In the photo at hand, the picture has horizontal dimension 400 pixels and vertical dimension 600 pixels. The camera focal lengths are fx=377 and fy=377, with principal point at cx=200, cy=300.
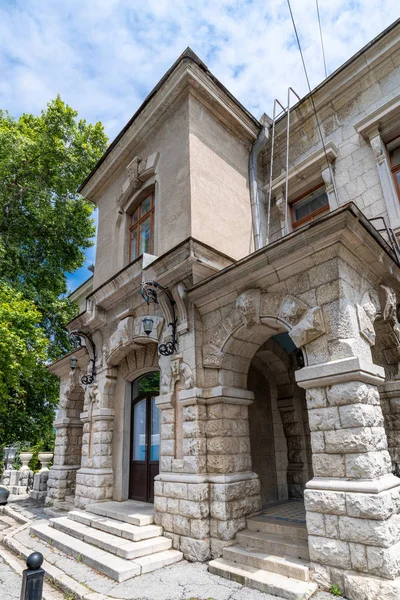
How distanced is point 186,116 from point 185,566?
8030 mm

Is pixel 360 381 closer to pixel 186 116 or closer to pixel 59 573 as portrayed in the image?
pixel 59 573

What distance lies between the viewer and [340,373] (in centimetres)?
450

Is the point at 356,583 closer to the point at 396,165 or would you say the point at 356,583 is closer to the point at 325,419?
the point at 325,419

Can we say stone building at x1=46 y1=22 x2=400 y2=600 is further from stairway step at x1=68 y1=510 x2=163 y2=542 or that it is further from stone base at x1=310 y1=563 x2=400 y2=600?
stairway step at x1=68 y1=510 x2=163 y2=542

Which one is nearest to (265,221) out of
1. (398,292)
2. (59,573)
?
(398,292)

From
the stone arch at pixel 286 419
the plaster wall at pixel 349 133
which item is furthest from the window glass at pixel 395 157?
the stone arch at pixel 286 419

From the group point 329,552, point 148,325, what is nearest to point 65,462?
point 148,325

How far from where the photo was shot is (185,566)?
5.33m

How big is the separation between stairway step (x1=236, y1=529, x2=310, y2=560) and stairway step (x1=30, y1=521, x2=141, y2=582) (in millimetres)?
1519

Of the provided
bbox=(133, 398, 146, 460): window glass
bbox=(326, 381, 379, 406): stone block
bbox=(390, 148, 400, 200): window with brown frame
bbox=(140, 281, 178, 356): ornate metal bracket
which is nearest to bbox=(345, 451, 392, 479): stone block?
bbox=(326, 381, 379, 406): stone block

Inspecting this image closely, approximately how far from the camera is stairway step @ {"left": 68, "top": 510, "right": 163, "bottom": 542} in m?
5.91

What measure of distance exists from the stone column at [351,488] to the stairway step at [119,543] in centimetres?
247

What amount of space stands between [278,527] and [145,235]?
651cm

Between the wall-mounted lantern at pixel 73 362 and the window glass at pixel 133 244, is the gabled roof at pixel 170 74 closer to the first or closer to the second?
the window glass at pixel 133 244
